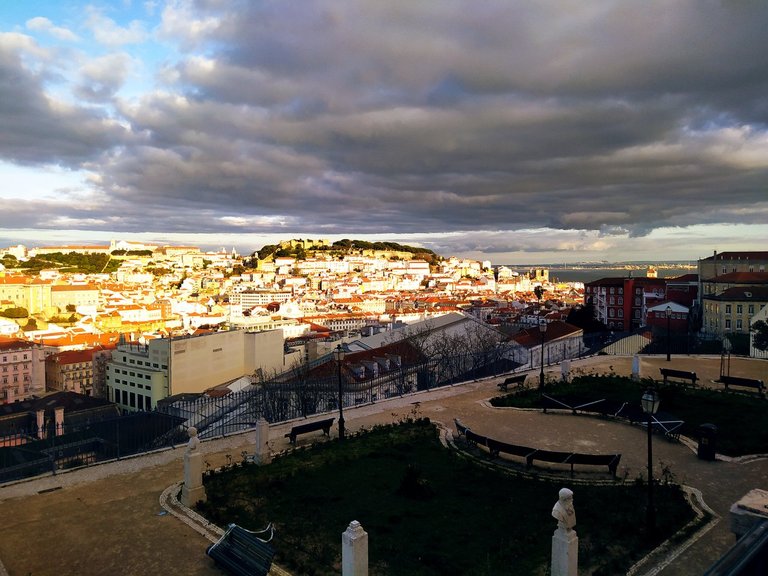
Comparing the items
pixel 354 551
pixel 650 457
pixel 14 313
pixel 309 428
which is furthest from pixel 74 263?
pixel 650 457

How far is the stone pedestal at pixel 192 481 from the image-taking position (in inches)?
290

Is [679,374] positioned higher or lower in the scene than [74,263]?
lower

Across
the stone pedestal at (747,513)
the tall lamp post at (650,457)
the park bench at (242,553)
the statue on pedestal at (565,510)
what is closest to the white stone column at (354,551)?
the park bench at (242,553)

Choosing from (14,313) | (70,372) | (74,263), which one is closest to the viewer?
(70,372)

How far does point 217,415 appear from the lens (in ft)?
46.2

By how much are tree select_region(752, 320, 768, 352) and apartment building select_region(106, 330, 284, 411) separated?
84.9ft

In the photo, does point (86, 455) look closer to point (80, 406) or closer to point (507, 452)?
point (507, 452)

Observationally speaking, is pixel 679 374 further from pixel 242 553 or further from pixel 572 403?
pixel 242 553

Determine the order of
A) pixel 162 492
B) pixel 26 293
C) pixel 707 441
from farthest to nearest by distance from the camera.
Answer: pixel 26 293
pixel 707 441
pixel 162 492

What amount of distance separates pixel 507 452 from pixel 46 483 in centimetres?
738

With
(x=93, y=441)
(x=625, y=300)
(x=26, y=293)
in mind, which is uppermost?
(x=625, y=300)

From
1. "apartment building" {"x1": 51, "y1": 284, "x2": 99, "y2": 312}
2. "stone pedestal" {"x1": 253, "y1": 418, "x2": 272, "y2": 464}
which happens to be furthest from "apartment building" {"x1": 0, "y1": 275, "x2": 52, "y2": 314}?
"stone pedestal" {"x1": 253, "y1": 418, "x2": 272, "y2": 464}

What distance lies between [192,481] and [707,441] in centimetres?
829

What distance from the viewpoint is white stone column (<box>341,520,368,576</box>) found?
498 cm
